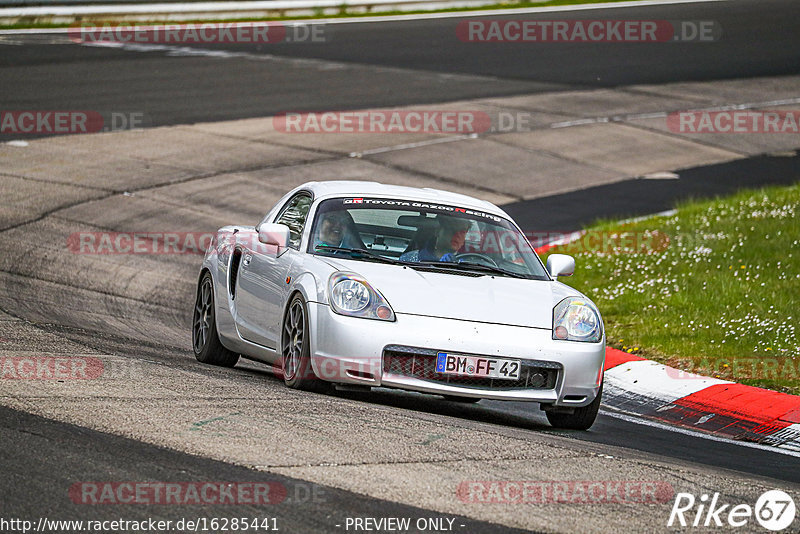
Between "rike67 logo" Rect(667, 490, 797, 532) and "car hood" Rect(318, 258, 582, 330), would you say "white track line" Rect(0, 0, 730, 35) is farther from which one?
"rike67 logo" Rect(667, 490, 797, 532)

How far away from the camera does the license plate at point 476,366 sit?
7.31 m

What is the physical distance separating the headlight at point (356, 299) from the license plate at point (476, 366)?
41 cm

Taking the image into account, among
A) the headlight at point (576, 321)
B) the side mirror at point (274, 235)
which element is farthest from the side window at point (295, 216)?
the headlight at point (576, 321)

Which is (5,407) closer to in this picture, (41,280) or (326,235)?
(326,235)

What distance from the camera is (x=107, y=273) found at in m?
12.5

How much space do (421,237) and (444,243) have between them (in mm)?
161

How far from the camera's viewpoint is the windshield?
8.29m

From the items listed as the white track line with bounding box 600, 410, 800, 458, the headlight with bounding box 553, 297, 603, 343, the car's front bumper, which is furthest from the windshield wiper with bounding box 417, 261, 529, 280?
the white track line with bounding box 600, 410, 800, 458

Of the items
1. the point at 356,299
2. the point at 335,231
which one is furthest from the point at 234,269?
the point at 356,299

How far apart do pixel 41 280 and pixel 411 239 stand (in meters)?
4.64

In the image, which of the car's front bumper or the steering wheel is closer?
the car's front bumper

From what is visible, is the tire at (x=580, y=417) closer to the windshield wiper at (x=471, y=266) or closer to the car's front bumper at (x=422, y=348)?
the car's front bumper at (x=422, y=348)

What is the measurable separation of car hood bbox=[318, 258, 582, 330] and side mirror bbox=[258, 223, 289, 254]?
1.59 ft

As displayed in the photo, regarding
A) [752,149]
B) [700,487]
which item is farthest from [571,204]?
[700,487]
